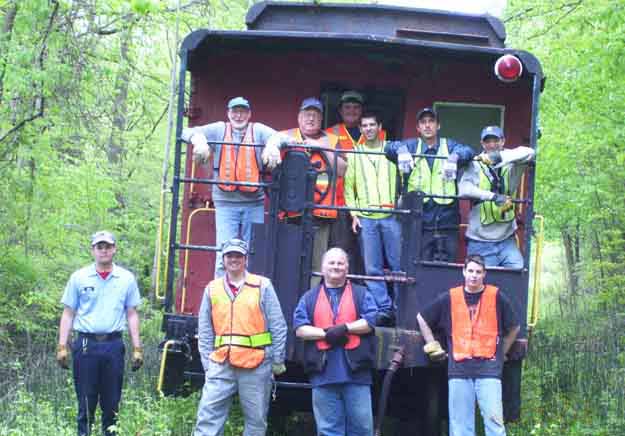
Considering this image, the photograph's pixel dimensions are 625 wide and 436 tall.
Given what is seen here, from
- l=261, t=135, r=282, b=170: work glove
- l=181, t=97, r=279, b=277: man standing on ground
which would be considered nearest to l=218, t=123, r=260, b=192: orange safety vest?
l=181, t=97, r=279, b=277: man standing on ground

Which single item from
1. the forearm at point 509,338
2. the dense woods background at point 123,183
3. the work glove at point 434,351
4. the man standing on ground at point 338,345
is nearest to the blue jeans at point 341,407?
the man standing on ground at point 338,345

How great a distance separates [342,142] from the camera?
740 cm

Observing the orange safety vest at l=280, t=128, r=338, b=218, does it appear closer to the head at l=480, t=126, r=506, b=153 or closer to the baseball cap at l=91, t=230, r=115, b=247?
the head at l=480, t=126, r=506, b=153

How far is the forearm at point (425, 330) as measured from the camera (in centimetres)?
614

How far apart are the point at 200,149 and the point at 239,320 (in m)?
1.24

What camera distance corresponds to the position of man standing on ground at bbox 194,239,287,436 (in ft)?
19.3

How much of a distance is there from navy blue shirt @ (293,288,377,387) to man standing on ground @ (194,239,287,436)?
0.17m

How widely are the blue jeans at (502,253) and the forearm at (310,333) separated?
160 cm

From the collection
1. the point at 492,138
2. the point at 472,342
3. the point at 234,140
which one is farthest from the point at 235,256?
the point at 492,138

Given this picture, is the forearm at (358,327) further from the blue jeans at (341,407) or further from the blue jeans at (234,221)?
the blue jeans at (234,221)

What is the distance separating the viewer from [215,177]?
6.69 meters

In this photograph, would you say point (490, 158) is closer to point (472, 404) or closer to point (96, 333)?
point (472, 404)

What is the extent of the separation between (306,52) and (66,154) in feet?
20.1

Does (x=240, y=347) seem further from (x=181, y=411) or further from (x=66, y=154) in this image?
(x=66, y=154)
